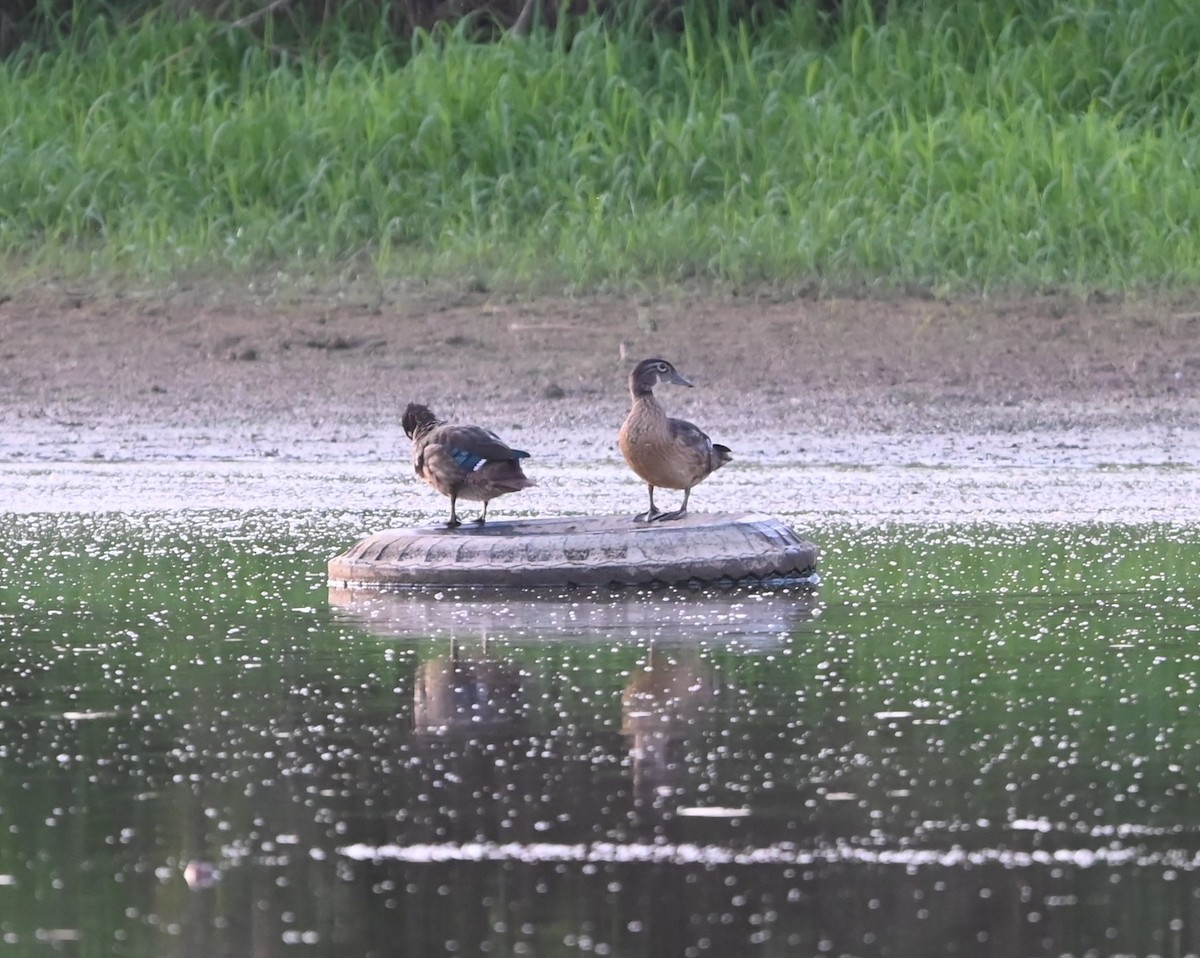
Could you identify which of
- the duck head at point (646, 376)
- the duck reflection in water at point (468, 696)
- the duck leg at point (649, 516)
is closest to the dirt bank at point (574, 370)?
the duck head at point (646, 376)

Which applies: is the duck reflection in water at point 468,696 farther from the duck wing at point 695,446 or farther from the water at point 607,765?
the duck wing at point 695,446

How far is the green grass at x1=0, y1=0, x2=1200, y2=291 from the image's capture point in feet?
41.4

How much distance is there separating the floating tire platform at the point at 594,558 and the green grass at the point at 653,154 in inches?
207

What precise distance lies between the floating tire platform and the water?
11 cm

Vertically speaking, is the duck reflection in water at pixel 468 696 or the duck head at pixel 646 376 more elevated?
the duck head at pixel 646 376

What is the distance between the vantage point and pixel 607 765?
15.6 ft

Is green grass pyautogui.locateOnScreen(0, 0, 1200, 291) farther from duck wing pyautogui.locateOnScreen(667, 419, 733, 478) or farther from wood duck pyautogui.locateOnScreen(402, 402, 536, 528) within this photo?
wood duck pyautogui.locateOnScreen(402, 402, 536, 528)

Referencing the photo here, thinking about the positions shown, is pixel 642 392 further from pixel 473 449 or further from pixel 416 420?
pixel 416 420

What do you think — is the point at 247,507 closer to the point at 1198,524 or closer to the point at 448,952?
the point at 1198,524

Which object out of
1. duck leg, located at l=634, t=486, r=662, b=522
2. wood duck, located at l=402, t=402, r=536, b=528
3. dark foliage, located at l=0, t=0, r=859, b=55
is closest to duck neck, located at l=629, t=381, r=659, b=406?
duck leg, located at l=634, t=486, r=662, b=522

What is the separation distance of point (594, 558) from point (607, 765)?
8.06 ft

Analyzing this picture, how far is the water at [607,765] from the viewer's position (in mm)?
3715

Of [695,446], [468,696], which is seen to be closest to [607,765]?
[468,696]

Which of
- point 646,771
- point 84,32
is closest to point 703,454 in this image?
point 646,771
